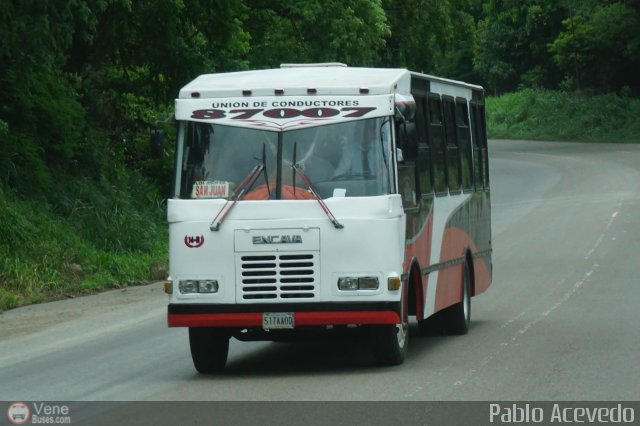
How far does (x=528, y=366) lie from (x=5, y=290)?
10701 millimetres

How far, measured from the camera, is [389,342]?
42.3 ft

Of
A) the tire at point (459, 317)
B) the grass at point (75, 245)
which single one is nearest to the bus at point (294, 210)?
the tire at point (459, 317)

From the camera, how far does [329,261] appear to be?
1243 centimetres

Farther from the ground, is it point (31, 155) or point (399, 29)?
point (399, 29)

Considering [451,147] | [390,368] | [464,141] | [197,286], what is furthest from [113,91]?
[390,368]

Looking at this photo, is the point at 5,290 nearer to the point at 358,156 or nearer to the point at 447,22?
the point at 358,156

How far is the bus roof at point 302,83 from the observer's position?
42.2ft

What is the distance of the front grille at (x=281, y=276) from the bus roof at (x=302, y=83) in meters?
1.52

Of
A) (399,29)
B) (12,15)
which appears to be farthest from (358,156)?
(399,29)

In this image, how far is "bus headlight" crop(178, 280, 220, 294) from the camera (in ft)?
41.3

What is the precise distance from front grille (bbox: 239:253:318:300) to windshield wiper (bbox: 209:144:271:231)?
43cm

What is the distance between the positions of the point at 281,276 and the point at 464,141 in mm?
4687

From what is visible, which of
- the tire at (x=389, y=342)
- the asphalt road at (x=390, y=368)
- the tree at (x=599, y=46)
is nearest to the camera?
the asphalt road at (x=390, y=368)
